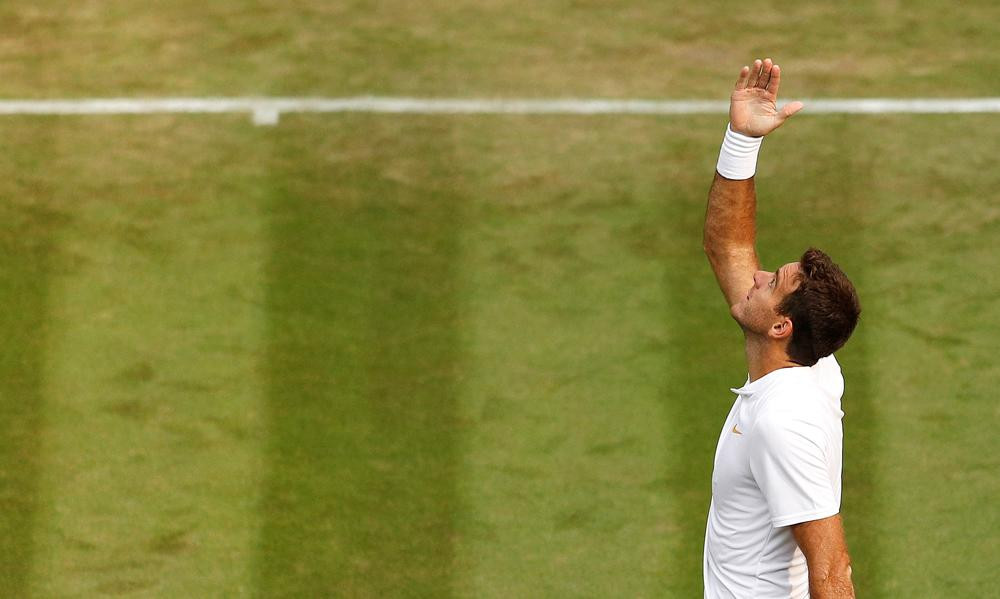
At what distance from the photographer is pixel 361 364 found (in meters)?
7.18

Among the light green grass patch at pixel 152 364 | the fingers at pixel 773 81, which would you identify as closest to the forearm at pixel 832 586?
the fingers at pixel 773 81

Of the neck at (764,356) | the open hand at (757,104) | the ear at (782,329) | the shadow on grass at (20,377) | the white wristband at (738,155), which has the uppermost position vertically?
the open hand at (757,104)

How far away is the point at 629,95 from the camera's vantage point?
8.46m

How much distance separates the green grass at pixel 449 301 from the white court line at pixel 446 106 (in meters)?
0.09

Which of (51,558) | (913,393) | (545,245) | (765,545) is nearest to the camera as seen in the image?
(765,545)

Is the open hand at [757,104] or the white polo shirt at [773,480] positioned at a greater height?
the open hand at [757,104]

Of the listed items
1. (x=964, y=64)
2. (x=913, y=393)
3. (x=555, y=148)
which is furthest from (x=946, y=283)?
(x=555, y=148)

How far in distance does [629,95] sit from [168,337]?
10.9 ft

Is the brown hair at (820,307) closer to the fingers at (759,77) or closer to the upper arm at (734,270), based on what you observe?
the upper arm at (734,270)

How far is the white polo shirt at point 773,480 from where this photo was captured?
165 inches

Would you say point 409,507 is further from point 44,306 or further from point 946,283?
point 946,283

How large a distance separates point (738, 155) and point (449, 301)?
265cm

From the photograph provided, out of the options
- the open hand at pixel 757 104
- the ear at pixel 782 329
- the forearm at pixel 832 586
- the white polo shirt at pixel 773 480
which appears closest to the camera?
the forearm at pixel 832 586

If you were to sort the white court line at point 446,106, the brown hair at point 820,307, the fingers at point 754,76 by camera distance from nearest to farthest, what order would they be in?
the brown hair at point 820,307 → the fingers at point 754,76 → the white court line at point 446,106
